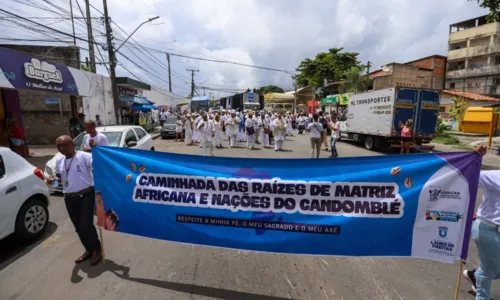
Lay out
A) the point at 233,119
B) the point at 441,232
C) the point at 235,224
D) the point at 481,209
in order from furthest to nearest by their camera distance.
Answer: the point at 233,119 < the point at 235,224 < the point at 441,232 < the point at 481,209

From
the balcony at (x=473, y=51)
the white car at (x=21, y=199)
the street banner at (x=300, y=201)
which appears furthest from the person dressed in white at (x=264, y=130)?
the balcony at (x=473, y=51)

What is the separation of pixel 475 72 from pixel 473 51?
126 inches

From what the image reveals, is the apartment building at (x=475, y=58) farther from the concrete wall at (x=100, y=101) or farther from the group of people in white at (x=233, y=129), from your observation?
the concrete wall at (x=100, y=101)

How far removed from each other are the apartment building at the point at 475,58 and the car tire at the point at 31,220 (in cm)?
4710

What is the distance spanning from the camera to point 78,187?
11.6ft

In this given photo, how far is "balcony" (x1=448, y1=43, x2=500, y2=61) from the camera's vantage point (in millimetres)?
36312

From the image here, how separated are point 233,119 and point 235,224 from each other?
13.0 meters

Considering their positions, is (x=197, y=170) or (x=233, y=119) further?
(x=233, y=119)

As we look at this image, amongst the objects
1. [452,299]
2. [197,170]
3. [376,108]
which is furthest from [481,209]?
[376,108]

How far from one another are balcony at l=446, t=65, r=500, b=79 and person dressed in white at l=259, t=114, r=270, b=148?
119ft

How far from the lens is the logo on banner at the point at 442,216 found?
276 centimetres

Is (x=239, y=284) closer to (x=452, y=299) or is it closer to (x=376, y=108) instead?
(x=452, y=299)

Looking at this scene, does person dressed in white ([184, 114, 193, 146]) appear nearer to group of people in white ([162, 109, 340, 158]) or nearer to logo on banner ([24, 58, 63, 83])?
group of people in white ([162, 109, 340, 158])

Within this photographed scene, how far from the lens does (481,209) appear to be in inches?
103
